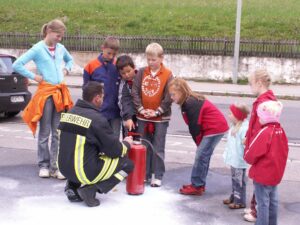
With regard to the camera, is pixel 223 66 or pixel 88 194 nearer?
pixel 88 194

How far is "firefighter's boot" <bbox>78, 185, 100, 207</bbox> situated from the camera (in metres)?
6.27

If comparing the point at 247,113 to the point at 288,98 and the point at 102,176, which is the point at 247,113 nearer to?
the point at 102,176

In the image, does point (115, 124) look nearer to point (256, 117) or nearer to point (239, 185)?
point (239, 185)

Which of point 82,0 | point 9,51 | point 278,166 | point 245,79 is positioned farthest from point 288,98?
point 82,0

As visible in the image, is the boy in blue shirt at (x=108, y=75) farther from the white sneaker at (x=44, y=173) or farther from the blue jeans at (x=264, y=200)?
the blue jeans at (x=264, y=200)

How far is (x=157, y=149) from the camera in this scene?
23.1ft

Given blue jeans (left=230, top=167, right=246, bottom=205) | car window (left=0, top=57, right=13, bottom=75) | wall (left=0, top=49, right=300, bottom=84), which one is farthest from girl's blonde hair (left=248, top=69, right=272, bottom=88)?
wall (left=0, top=49, right=300, bottom=84)

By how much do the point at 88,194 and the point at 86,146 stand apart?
521 millimetres

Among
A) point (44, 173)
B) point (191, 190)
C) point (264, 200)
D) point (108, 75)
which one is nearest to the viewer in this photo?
point (264, 200)

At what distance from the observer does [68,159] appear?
6227 mm

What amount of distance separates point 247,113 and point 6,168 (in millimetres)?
3441

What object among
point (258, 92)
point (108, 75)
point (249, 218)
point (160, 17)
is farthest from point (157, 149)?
point (160, 17)

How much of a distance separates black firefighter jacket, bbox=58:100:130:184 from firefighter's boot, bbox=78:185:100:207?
64 mm

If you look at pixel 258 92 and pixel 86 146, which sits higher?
pixel 258 92
